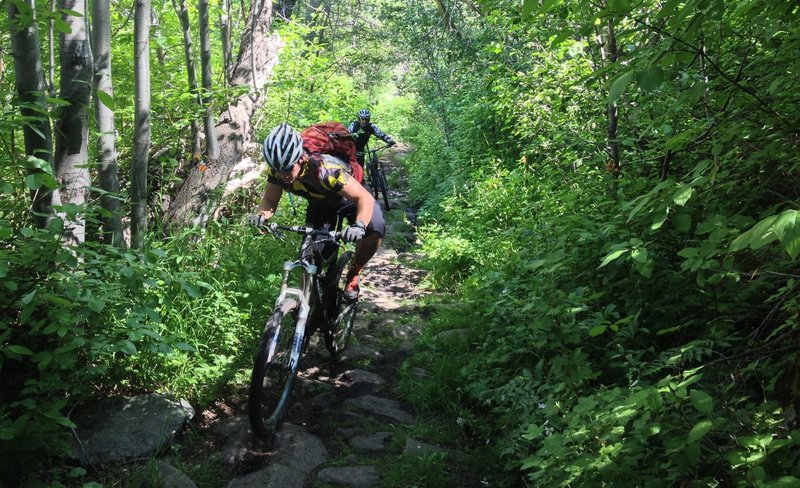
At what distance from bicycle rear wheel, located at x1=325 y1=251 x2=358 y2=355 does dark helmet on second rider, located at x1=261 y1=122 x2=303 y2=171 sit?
1.33m

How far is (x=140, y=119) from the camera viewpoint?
4836 mm

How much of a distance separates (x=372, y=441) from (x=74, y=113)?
316 cm

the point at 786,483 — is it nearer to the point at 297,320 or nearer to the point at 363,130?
the point at 297,320

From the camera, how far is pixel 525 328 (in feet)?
13.9

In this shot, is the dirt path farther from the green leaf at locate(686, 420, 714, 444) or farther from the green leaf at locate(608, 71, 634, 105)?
the green leaf at locate(608, 71, 634, 105)

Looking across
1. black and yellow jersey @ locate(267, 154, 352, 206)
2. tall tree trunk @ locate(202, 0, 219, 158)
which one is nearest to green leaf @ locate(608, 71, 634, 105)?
black and yellow jersey @ locate(267, 154, 352, 206)

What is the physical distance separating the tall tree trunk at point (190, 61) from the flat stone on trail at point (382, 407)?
347 cm

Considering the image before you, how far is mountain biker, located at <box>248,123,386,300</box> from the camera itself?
409 centimetres

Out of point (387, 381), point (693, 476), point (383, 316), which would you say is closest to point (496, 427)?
point (387, 381)

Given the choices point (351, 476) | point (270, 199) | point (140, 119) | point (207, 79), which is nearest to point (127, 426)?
point (351, 476)

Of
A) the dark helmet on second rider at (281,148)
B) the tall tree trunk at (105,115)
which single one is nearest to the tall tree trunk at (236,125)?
the tall tree trunk at (105,115)

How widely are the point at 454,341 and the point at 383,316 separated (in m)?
1.54

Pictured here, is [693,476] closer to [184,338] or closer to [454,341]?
[454,341]

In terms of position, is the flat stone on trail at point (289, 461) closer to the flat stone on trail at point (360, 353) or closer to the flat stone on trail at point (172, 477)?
the flat stone on trail at point (172, 477)
